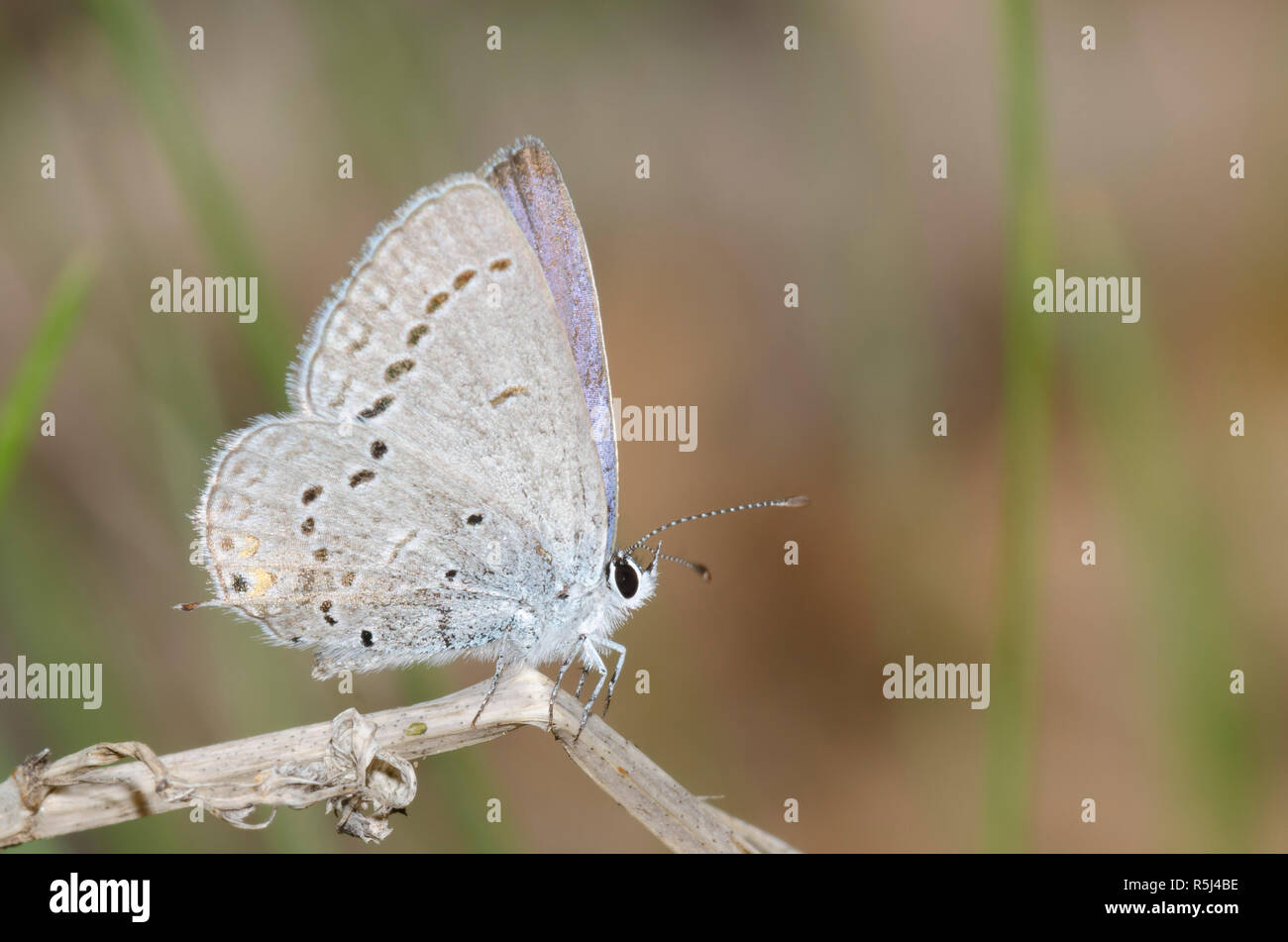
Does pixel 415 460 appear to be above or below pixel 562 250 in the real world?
below

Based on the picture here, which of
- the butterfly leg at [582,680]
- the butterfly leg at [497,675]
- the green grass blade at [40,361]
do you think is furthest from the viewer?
the butterfly leg at [582,680]

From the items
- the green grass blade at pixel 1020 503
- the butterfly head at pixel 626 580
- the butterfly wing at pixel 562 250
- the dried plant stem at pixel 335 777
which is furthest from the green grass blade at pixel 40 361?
the green grass blade at pixel 1020 503

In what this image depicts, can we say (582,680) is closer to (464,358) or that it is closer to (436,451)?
(436,451)

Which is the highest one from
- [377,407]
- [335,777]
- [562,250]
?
[562,250]

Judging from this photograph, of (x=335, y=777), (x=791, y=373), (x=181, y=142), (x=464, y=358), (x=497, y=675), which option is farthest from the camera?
(x=791, y=373)

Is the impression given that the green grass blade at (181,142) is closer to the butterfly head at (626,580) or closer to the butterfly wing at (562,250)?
the butterfly wing at (562,250)

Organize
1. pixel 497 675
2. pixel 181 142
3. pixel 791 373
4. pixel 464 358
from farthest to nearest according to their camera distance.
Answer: pixel 791 373 → pixel 181 142 → pixel 464 358 → pixel 497 675

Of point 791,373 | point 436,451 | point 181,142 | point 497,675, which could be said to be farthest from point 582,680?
point 791,373

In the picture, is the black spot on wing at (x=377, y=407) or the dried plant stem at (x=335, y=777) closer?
the dried plant stem at (x=335, y=777)
